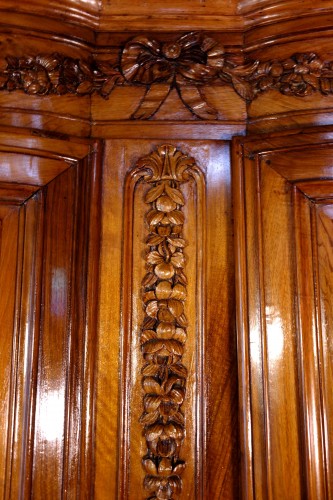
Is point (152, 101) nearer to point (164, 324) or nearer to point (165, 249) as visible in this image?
point (165, 249)

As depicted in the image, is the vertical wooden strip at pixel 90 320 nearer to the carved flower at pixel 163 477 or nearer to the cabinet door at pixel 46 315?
the cabinet door at pixel 46 315

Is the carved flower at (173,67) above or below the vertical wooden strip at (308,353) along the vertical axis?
above

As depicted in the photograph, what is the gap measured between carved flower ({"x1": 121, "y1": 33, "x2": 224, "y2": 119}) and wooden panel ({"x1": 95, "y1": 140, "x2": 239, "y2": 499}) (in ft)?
0.28

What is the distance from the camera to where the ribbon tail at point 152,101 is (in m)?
1.23

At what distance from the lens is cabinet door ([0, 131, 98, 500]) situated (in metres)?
1.08

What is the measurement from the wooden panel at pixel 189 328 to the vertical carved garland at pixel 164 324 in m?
0.02

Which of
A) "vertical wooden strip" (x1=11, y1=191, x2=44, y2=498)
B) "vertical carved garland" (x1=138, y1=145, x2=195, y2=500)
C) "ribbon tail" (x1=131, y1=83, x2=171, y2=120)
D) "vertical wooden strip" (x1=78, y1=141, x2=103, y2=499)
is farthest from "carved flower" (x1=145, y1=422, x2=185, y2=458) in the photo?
"ribbon tail" (x1=131, y1=83, x2=171, y2=120)

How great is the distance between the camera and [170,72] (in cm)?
123

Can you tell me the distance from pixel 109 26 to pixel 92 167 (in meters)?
0.32

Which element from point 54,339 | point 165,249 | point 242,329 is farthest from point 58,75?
point 242,329

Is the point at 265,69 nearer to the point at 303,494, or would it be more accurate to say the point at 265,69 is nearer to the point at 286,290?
the point at 286,290

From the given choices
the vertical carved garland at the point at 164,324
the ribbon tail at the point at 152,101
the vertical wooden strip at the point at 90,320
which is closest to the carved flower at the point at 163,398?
the vertical carved garland at the point at 164,324

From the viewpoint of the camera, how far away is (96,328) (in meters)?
1.14

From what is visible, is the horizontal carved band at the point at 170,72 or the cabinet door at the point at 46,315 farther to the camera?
the horizontal carved band at the point at 170,72
